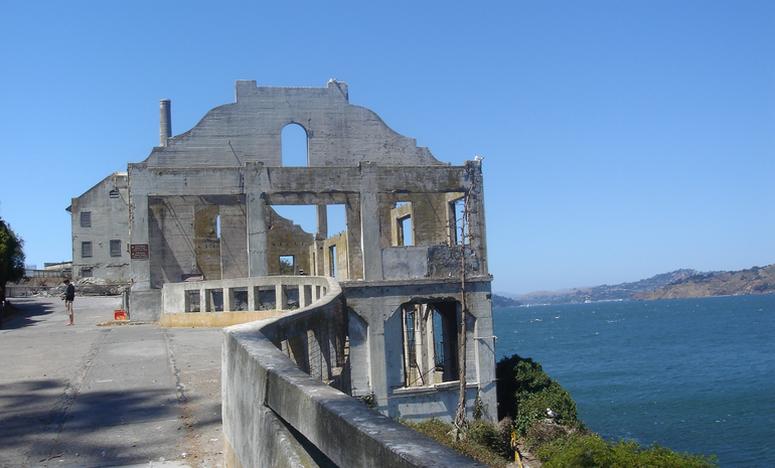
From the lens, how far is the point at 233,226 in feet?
106

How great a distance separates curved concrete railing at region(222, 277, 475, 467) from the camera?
2395mm

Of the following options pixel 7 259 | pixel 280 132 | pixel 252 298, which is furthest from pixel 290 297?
pixel 7 259

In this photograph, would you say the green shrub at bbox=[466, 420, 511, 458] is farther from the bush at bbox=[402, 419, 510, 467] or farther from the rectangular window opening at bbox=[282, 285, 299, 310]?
the rectangular window opening at bbox=[282, 285, 299, 310]

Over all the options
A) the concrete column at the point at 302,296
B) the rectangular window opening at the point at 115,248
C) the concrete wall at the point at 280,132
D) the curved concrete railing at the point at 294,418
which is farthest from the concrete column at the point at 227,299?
the rectangular window opening at the point at 115,248

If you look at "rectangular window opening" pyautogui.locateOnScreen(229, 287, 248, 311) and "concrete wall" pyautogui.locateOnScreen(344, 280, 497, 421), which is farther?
"concrete wall" pyautogui.locateOnScreen(344, 280, 497, 421)

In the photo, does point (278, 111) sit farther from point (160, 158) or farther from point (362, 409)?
point (362, 409)

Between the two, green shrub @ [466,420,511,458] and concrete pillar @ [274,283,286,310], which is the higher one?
concrete pillar @ [274,283,286,310]

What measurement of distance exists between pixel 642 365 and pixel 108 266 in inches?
1851

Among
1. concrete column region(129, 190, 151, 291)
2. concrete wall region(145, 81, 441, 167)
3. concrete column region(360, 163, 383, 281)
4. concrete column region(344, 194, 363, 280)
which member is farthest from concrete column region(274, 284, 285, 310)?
concrete wall region(145, 81, 441, 167)

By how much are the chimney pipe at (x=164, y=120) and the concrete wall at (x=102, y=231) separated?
1551 cm

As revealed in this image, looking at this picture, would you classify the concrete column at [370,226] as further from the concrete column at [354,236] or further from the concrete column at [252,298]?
the concrete column at [252,298]

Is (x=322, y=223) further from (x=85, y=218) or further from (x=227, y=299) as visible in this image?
(x=85, y=218)

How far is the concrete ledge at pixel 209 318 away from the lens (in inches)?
758

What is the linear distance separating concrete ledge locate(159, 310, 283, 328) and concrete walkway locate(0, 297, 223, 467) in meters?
3.93
